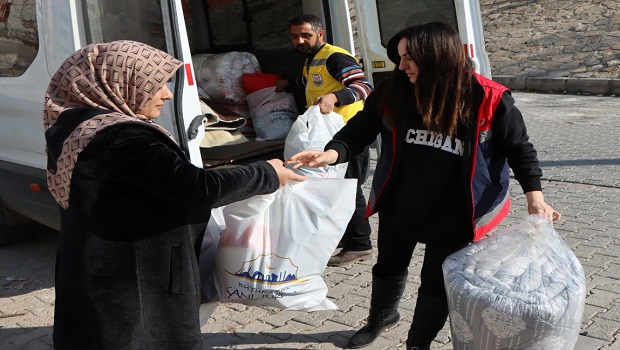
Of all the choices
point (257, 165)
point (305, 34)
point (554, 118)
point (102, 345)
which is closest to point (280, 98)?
point (305, 34)

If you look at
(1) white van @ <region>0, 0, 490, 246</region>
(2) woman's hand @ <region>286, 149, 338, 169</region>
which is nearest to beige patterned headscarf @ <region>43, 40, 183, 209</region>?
(2) woman's hand @ <region>286, 149, 338, 169</region>

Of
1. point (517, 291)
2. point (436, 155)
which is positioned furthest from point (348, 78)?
point (517, 291)

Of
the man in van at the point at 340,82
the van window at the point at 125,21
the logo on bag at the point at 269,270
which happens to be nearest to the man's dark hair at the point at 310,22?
the man in van at the point at 340,82

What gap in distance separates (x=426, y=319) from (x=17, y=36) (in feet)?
10.1

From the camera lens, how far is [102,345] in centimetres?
237

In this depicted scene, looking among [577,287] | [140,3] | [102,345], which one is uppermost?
[140,3]

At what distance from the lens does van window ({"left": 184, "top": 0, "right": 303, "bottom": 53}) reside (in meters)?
5.98

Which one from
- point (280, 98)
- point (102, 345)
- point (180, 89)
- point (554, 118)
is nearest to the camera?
point (102, 345)

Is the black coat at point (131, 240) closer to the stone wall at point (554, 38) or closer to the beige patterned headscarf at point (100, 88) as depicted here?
the beige patterned headscarf at point (100, 88)

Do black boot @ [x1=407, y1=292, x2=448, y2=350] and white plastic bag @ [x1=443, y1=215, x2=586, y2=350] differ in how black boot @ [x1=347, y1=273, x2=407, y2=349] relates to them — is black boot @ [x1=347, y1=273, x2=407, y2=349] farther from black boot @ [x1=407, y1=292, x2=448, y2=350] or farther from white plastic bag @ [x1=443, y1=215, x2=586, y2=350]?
white plastic bag @ [x1=443, y1=215, x2=586, y2=350]

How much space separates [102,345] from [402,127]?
1422mm

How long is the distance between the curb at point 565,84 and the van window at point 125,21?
9571 millimetres

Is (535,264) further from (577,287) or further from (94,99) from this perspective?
(94,99)

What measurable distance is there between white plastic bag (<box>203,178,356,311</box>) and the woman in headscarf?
431 mm
